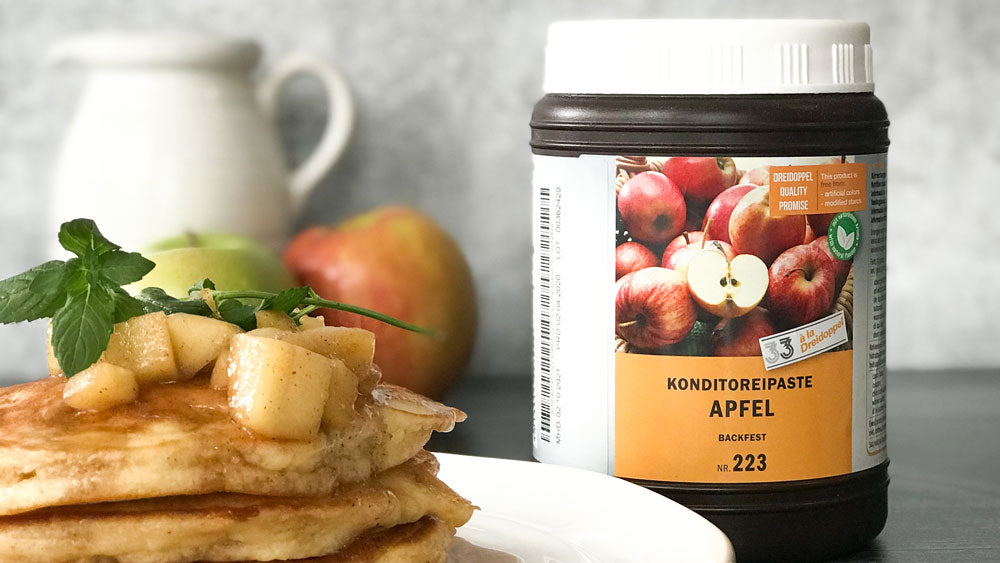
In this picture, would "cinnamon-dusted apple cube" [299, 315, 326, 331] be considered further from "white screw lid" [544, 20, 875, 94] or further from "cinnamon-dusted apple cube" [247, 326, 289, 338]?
"white screw lid" [544, 20, 875, 94]

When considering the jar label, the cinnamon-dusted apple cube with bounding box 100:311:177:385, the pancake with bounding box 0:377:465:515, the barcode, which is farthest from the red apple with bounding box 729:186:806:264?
the cinnamon-dusted apple cube with bounding box 100:311:177:385

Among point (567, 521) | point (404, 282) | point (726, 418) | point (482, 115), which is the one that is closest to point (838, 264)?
point (726, 418)

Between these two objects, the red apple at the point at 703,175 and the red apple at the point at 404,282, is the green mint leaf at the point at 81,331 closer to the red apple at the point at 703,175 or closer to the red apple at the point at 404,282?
the red apple at the point at 703,175

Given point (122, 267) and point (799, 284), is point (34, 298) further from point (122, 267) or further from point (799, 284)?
point (799, 284)

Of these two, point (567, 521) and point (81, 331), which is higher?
point (81, 331)

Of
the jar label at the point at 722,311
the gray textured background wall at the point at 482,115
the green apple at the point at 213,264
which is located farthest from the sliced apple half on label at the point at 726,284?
the gray textured background wall at the point at 482,115

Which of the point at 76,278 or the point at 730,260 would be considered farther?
the point at 730,260
